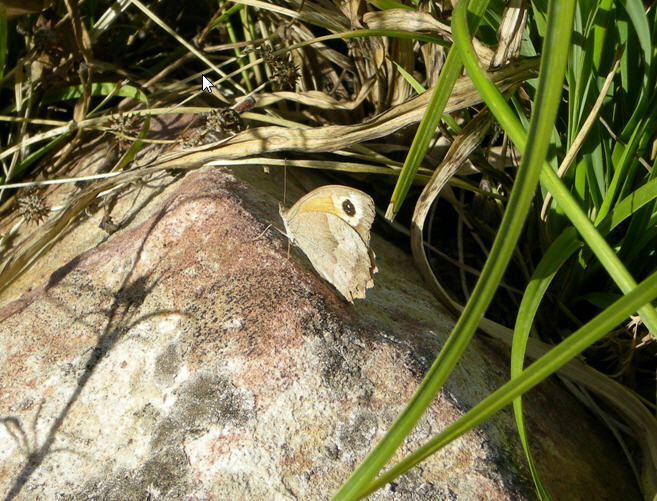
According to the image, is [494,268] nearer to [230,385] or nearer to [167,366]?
[230,385]

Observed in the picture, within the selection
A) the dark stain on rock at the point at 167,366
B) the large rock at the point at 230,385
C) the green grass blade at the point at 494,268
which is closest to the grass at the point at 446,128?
the green grass blade at the point at 494,268

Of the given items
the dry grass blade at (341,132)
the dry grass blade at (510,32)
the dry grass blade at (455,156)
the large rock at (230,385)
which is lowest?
the large rock at (230,385)

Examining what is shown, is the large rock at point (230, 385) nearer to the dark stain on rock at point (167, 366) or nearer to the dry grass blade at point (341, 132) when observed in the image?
the dark stain on rock at point (167, 366)

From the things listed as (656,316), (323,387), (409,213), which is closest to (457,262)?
(409,213)

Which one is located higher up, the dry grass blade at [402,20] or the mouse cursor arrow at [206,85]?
the dry grass blade at [402,20]

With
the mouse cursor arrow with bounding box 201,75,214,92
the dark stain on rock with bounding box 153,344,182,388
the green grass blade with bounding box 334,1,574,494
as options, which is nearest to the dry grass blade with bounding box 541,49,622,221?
the green grass blade with bounding box 334,1,574,494
